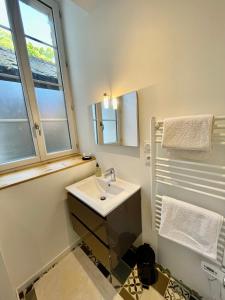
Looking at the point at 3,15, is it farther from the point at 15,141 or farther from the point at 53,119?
the point at 15,141

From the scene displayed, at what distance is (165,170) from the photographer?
3.72 feet

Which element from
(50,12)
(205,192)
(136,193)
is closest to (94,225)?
(136,193)

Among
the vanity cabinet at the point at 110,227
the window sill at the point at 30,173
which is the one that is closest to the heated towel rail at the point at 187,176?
the vanity cabinet at the point at 110,227

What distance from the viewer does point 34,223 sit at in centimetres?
133

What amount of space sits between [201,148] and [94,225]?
1008 millimetres

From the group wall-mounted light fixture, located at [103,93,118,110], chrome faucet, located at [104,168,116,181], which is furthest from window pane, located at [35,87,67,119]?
chrome faucet, located at [104,168,116,181]

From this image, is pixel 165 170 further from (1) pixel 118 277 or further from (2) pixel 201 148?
(1) pixel 118 277

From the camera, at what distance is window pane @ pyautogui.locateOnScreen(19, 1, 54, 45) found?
1.50 m

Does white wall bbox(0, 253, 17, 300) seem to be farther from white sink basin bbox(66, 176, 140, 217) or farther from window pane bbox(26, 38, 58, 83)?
window pane bbox(26, 38, 58, 83)

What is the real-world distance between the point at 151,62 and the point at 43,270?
2186 mm

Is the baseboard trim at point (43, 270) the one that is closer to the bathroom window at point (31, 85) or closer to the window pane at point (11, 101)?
the bathroom window at point (31, 85)

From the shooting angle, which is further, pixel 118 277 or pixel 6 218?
pixel 118 277

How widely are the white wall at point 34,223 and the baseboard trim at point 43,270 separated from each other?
3 centimetres

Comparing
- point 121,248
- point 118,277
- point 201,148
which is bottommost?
point 118,277
